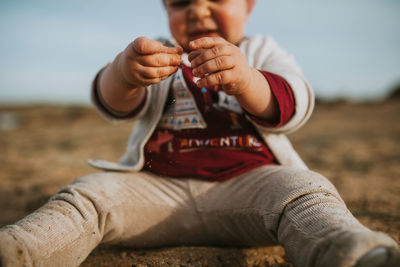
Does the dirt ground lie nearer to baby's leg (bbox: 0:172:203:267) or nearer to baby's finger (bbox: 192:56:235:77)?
baby's leg (bbox: 0:172:203:267)

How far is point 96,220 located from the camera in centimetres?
98

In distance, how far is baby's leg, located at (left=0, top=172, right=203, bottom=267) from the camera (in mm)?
778

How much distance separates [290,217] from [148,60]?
1.84 feet

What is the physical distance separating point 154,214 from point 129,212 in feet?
0.28

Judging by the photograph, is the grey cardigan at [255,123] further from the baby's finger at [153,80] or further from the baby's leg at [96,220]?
the baby's finger at [153,80]

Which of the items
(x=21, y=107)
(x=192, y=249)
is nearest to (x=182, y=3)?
(x=192, y=249)

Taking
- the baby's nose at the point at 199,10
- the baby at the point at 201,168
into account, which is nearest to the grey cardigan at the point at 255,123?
the baby at the point at 201,168

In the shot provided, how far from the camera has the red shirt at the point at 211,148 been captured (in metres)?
1.19

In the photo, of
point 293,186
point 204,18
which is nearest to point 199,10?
point 204,18

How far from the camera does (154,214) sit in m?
1.12

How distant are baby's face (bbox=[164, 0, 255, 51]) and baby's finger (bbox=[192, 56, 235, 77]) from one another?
0.39 meters

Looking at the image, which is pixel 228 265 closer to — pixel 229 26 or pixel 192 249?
pixel 192 249

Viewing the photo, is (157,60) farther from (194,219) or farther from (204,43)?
(194,219)

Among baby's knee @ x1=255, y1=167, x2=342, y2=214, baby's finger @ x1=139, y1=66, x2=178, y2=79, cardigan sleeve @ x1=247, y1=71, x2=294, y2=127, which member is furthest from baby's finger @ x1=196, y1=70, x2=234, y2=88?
baby's knee @ x1=255, y1=167, x2=342, y2=214
